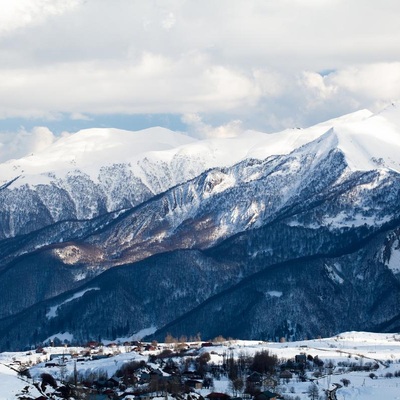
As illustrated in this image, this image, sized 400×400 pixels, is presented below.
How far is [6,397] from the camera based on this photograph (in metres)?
199

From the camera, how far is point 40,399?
19825 cm

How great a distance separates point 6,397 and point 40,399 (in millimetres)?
5024
